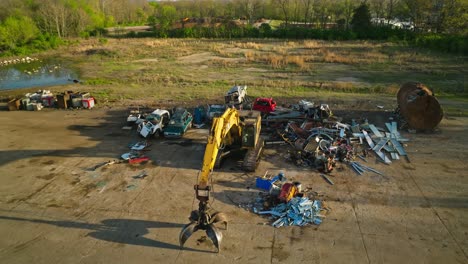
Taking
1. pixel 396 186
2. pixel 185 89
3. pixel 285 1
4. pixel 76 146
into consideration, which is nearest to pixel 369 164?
pixel 396 186

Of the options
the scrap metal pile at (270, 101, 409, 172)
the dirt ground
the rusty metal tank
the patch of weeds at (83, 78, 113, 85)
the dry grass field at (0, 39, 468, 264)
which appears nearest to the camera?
the dirt ground

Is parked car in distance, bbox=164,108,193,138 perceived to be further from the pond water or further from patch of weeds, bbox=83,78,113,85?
the pond water

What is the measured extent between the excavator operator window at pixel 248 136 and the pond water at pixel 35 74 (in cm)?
3161

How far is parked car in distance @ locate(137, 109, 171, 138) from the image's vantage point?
22.7m

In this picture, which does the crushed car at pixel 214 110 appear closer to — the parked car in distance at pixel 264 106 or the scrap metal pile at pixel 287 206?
the parked car in distance at pixel 264 106

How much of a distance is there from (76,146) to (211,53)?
3789cm

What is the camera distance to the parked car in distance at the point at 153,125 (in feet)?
74.6

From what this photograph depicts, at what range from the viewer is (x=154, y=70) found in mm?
44750

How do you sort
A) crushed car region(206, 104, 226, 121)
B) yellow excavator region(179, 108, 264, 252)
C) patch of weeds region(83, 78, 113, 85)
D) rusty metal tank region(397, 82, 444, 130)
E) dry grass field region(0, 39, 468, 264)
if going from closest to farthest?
yellow excavator region(179, 108, 264, 252), dry grass field region(0, 39, 468, 264), rusty metal tank region(397, 82, 444, 130), crushed car region(206, 104, 226, 121), patch of weeds region(83, 78, 113, 85)

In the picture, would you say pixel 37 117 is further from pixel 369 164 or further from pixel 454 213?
pixel 454 213

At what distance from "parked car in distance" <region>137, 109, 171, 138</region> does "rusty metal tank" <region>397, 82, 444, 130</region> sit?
1639 centimetres

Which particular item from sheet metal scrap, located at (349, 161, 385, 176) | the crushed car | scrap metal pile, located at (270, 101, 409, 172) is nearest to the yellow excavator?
scrap metal pile, located at (270, 101, 409, 172)

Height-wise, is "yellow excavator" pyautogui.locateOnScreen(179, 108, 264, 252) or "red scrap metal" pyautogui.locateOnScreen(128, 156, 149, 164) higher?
"yellow excavator" pyautogui.locateOnScreen(179, 108, 264, 252)

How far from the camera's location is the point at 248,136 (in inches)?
706
